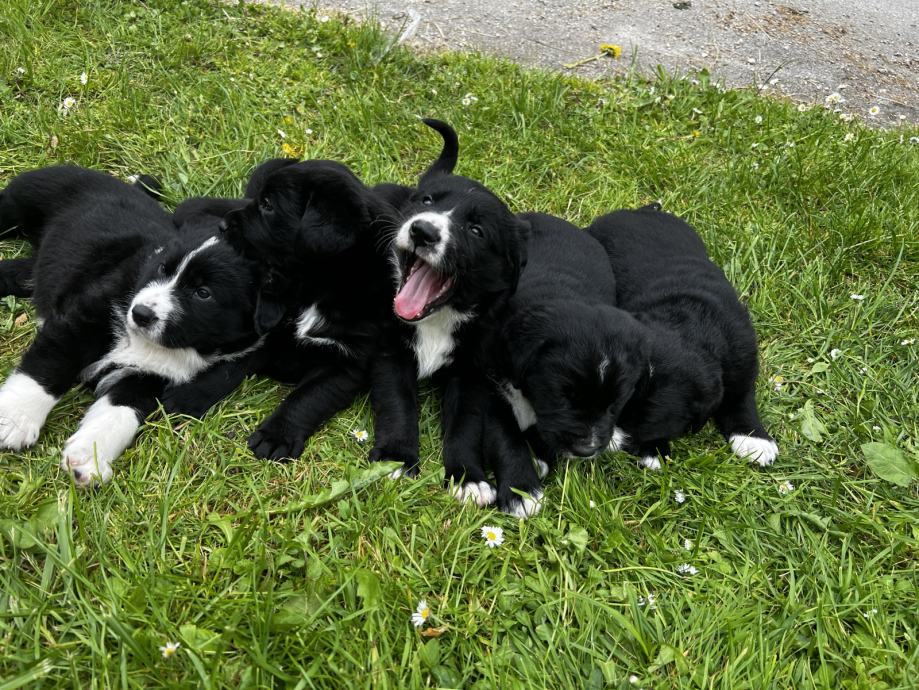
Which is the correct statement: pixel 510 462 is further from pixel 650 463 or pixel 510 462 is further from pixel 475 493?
pixel 650 463

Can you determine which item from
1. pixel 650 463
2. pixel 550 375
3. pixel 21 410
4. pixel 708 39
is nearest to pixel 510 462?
pixel 550 375

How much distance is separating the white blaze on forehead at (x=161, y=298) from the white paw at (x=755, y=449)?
2568mm

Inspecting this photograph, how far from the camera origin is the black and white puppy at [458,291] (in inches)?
128

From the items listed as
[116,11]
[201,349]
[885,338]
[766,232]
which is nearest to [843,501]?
[885,338]

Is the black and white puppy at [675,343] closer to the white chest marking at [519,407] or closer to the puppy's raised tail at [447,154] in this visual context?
the white chest marking at [519,407]

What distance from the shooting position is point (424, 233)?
321cm

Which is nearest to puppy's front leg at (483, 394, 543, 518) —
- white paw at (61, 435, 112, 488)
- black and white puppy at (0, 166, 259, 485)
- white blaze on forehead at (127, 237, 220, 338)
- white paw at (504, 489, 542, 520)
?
white paw at (504, 489, 542, 520)

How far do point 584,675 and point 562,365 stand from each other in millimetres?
1125

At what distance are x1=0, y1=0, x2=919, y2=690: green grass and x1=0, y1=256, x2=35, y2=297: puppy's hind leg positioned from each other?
0.32 feet

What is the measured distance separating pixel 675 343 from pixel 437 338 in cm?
109

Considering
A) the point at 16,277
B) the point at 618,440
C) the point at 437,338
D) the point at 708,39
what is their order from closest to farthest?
the point at 618,440
the point at 437,338
the point at 16,277
the point at 708,39

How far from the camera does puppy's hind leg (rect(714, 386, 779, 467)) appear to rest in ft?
11.6

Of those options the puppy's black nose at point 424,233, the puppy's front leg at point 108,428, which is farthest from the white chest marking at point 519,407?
the puppy's front leg at point 108,428

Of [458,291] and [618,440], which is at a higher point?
[458,291]
